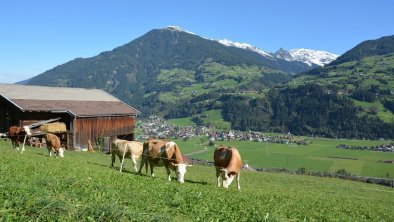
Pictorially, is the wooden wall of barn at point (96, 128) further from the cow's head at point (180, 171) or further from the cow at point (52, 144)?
the cow's head at point (180, 171)

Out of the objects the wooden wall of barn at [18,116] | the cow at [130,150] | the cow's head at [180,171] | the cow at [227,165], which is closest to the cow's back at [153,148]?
the cow at [130,150]

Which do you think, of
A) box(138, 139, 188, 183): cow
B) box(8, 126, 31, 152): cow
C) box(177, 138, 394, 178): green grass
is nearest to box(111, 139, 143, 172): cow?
box(138, 139, 188, 183): cow

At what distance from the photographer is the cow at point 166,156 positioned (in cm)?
2232

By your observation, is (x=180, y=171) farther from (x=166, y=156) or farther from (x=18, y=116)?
(x=18, y=116)

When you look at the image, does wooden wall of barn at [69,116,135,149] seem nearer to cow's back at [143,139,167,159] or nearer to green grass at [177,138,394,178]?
cow's back at [143,139,167,159]

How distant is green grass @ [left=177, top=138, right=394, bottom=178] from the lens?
113 metres

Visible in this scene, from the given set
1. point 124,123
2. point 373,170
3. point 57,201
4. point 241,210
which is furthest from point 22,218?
point 373,170

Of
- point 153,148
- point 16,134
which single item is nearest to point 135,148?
point 153,148

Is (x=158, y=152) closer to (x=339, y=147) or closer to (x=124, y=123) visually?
(x=124, y=123)

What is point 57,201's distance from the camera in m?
9.87

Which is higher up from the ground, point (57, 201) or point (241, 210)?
point (57, 201)

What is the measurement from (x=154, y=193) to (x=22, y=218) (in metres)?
6.11

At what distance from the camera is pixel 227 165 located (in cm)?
2259

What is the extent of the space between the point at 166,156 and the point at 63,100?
34.3 metres
